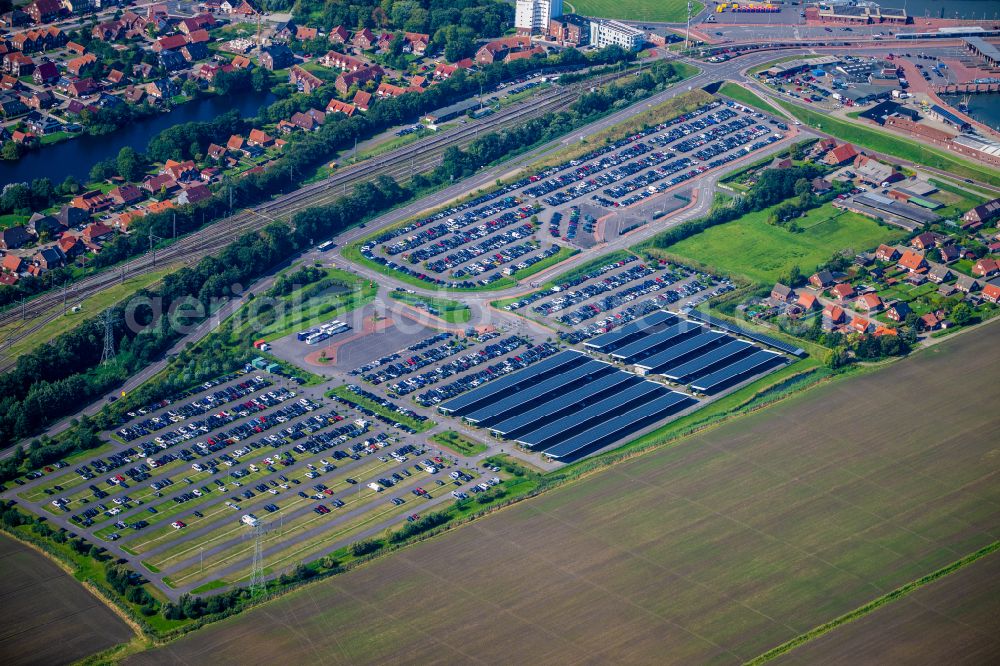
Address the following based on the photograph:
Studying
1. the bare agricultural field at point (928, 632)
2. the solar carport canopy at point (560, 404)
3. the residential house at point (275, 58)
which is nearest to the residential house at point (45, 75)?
the residential house at point (275, 58)

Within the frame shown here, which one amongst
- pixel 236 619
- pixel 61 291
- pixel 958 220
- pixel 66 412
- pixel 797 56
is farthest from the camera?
pixel 797 56

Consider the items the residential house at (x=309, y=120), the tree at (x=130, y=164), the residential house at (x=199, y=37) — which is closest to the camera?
the tree at (x=130, y=164)

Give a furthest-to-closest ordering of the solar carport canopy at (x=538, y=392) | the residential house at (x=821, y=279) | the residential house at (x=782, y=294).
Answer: the residential house at (x=821, y=279) < the residential house at (x=782, y=294) < the solar carport canopy at (x=538, y=392)

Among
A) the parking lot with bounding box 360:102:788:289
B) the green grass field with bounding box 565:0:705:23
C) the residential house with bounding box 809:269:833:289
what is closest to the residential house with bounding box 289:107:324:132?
the parking lot with bounding box 360:102:788:289

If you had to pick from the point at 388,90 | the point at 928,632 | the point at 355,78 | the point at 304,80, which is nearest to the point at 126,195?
the point at 304,80

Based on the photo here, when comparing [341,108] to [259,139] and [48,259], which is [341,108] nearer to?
[259,139]

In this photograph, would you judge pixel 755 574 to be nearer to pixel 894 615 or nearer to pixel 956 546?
pixel 894 615

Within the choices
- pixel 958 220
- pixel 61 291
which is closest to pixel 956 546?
pixel 958 220

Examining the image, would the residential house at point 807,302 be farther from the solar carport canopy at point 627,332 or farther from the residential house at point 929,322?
the solar carport canopy at point 627,332
